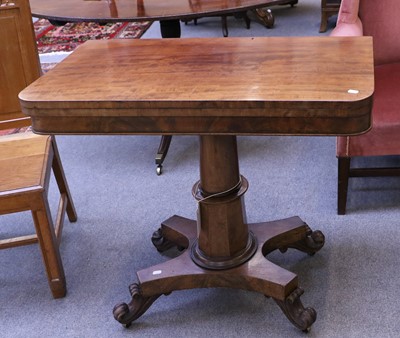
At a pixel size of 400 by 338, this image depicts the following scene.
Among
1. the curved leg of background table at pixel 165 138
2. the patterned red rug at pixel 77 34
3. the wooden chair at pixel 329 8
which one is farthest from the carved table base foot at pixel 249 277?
the patterned red rug at pixel 77 34

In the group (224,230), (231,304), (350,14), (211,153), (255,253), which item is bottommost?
(231,304)

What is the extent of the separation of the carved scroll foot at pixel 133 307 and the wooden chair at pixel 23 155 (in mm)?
264

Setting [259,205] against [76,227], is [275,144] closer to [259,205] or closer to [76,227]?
[259,205]

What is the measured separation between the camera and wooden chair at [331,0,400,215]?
77.8 inches

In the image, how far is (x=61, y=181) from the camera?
216 cm

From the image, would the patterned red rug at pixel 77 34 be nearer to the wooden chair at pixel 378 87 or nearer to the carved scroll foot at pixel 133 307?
the wooden chair at pixel 378 87

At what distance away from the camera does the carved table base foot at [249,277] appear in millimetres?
1630

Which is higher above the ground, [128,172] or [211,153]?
[211,153]

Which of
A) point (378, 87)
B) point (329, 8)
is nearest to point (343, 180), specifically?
point (378, 87)

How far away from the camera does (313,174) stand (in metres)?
2.47

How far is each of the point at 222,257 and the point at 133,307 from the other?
306 mm

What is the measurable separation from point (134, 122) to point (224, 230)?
0.53 m

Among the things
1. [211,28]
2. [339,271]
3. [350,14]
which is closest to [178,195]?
[339,271]

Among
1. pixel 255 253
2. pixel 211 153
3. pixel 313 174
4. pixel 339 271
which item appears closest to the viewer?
pixel 211 153
